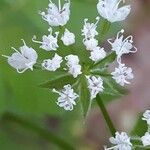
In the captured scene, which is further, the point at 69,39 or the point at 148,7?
the point at 148,7

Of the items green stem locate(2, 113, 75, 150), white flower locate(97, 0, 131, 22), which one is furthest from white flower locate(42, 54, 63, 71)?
green stem locate(2, 113, 75, 150)

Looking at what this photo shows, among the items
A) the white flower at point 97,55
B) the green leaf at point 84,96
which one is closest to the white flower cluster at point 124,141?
the green leaf at point 84,96

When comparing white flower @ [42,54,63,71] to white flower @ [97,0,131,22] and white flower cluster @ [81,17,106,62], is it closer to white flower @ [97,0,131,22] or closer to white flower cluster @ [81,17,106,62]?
white flower cluster @ [81,17,106,62]

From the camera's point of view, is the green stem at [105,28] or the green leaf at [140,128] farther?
the green leaf at [140,128]

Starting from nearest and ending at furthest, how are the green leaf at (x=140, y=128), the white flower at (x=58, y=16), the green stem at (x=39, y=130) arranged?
the white flower at (x=58, y=16) → the green leaf at (x=140, y=128) → the green stem at (x=39, y=130)

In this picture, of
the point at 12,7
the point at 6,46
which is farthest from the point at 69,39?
the point at 12,7

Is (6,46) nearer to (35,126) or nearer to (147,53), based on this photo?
(35,126)

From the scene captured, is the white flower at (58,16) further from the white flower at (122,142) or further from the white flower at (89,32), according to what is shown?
the white flower at (122,142)
